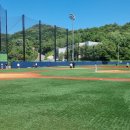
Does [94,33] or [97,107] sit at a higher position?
[94,33]

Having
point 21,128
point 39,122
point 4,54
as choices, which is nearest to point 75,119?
point 39,122

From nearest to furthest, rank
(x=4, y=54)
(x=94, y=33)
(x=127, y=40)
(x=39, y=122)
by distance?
(x=39, y=122) → (x=4, y=54) → (x=127, y=40) → (x=94, y=33)

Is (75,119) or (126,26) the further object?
(126,26)

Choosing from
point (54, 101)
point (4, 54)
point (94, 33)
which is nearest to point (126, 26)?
point (94, 33)

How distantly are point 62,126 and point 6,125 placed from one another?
1401mm

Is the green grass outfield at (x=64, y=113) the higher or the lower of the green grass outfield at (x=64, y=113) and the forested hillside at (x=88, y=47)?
the lower

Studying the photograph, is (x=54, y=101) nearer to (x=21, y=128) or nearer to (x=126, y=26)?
(x=21, y=128)

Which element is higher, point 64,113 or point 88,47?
point 88,47

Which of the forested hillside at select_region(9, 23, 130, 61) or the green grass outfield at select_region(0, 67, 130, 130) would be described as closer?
the green grass outfield at select_region(0, 67, 130, 130)

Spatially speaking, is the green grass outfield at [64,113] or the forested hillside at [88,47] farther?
the forested hillside at [88,47]

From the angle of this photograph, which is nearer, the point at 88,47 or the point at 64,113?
the point at 64,113

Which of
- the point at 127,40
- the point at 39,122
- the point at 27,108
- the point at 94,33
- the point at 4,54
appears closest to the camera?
the point at 39,122

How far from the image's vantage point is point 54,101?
1548 centimetres

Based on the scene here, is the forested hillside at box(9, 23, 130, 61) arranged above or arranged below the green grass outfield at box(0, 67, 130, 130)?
above
